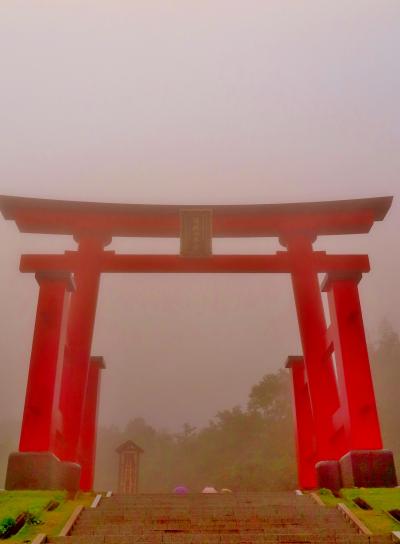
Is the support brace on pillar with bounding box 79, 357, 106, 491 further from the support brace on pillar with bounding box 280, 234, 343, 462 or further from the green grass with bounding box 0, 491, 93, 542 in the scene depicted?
the support brace on pillar with bounding box 280, 234, 343, 462

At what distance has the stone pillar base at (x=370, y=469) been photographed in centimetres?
742

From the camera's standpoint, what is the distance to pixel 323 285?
9.48 m

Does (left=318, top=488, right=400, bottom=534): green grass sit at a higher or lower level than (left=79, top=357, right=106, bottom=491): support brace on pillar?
lower

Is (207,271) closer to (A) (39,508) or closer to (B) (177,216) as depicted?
(B) (177,216)

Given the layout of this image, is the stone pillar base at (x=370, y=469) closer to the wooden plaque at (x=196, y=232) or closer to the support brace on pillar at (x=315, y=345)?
the support brace on pillar at (x=315, y=345)

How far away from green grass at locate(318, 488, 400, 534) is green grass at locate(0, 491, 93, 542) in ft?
10.7

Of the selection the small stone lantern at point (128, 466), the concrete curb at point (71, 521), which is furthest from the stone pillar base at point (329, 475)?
the small stone lantern at point (128, 466)

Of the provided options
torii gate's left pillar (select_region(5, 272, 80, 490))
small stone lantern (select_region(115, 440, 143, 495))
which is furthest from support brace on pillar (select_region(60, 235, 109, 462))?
small stone lantern (select_region(115, 440, 143, 495))

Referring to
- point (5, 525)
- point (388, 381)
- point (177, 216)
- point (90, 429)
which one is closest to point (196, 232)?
point (177, 216)

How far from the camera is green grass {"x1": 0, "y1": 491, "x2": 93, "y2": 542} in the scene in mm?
5314

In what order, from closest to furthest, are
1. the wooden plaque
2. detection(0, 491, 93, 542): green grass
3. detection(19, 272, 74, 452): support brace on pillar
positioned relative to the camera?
1. detection(0, 491, 93, 542): green grass
2. detection(19, 272, 74, 452): support brace on pillar
3. the wooden plaque

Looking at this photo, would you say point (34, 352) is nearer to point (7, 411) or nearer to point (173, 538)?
point (173, 538)

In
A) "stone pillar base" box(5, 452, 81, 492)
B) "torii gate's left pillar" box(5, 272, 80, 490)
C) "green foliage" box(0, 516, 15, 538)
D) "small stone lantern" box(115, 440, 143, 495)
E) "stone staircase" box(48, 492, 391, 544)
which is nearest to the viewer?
"stone staircase" box(48, 492, 391, 544)

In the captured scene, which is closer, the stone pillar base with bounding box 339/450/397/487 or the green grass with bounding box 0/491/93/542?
the green grass with bounding box 0/491/93/542
